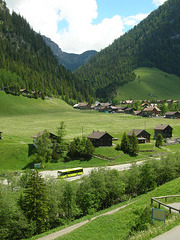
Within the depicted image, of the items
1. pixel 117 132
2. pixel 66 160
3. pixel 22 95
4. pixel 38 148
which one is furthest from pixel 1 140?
pixel 22 95

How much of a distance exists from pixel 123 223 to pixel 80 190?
17135 mm

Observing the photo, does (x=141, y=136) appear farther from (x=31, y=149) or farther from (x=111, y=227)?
(x=111, y=227)

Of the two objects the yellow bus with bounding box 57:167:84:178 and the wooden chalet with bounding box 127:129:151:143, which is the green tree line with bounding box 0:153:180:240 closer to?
the yellow bus with bounding box 57:167:84:178

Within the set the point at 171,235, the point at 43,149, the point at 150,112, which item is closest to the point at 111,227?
the point at 171,235

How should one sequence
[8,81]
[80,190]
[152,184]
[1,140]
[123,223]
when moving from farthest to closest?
1. [8,81]
2. [1,140]
3. [152,184]
4. [80,190]
5. [123,223]

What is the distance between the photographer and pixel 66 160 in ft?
237

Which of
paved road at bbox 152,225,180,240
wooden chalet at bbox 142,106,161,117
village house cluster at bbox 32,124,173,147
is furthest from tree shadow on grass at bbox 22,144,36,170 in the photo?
wooden chalet at bbox 142,106,161,117

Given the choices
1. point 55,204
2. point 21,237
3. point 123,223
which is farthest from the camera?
point 55,204

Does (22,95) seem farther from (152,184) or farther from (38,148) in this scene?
(152,184)

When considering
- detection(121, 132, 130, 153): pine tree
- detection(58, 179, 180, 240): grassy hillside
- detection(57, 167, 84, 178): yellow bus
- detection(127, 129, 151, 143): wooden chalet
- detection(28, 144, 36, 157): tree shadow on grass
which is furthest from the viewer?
detection(127, 129, 151, 143): wooden chalet

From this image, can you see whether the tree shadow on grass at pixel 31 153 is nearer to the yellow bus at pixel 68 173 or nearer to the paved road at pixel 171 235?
the yellow bus at pixel 68 173

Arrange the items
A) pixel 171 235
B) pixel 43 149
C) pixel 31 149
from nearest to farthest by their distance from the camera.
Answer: pixel 171 235 → pixel 43 149 → pixel 31 149

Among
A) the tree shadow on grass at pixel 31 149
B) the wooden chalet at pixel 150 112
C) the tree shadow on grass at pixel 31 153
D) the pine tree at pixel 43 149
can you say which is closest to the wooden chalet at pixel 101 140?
the pine tree at pixel 43 149

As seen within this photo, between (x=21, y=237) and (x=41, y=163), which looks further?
(x=41, y=163)
